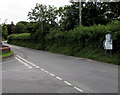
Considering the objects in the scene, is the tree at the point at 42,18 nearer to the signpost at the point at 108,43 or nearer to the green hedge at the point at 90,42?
the green hedge at the point at 90,42

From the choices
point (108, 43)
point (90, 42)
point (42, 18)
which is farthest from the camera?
point (42, 18)

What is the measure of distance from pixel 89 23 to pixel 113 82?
77.1 ft

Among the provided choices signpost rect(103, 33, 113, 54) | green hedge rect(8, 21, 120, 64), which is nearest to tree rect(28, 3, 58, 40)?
green hedge rect(8, 21, 120, 64)

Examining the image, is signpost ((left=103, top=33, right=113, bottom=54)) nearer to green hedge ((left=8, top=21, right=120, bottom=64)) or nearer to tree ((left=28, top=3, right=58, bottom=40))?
green hedge ((left=8, top=21, right=120, bottom=64))

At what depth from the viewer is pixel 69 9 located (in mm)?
32312

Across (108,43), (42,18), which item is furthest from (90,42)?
(42,18)

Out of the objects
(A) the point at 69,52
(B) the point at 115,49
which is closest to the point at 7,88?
(B) the point at 115,49

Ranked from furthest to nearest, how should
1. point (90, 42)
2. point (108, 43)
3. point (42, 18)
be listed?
point (42, 18)
point (90, 42)
point (108, 43)

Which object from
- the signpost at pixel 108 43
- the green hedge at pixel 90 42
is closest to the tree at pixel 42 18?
the green hedge at pixel 90 42

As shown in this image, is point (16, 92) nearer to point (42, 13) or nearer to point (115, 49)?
point (115, 49)

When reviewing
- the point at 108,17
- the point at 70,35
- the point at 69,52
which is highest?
the point at 108,17

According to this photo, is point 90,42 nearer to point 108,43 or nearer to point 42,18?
point 108,43

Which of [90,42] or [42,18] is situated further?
[42,18]

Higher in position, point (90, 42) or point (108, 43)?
point (108, 43)
